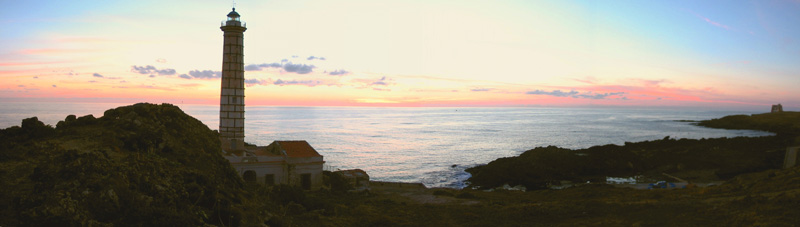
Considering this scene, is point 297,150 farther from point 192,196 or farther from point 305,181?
point 192,196

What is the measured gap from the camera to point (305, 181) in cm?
2858

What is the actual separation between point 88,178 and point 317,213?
939 cm

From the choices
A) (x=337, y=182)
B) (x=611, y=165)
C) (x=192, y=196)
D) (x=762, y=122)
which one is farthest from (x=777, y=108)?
(x=192, y=196)

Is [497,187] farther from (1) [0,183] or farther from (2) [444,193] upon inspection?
(1) [0,183]

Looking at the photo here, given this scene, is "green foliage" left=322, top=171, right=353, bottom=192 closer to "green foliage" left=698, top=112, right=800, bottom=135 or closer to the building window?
the building window

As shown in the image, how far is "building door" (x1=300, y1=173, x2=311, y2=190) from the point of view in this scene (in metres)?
28.5

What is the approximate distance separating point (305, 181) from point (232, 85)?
805 centimetres

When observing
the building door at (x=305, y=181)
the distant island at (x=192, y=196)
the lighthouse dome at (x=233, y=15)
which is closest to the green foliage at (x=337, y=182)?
the distant island at (x=192, y=196)

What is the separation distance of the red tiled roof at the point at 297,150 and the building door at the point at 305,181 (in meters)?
1.18

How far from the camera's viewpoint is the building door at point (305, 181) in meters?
28.5

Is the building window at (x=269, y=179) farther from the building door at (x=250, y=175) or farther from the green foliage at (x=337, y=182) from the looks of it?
the green foliage at (x=337, y=182)

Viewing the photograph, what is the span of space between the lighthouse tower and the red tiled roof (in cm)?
298

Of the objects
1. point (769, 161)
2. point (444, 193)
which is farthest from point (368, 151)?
point (769, 161)

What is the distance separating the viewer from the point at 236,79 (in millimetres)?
30188
